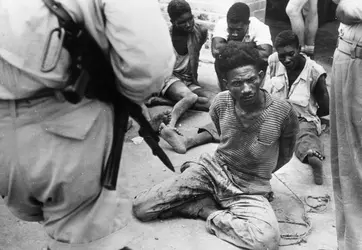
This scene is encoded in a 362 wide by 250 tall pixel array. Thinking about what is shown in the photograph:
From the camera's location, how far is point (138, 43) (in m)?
1.96

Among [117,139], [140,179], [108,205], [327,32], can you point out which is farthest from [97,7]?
[327,32]

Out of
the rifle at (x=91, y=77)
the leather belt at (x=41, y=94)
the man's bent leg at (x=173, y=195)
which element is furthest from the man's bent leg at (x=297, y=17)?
the leather belt at (x=41, y=94)

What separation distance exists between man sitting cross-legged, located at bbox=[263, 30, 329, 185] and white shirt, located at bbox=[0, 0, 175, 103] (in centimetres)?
328

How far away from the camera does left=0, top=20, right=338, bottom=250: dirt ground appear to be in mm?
3803

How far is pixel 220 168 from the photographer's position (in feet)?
13.4

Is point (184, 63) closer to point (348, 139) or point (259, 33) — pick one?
point (259, 33)

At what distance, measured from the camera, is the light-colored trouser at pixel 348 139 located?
3344 millimetres

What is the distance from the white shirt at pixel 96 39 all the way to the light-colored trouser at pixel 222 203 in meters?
1.93

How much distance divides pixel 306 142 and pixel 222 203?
1.29 m

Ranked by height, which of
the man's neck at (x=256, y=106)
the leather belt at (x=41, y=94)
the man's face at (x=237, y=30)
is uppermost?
the leather belt at (x=41, y=94)

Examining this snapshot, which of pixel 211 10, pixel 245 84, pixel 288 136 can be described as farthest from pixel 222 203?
pixel 211 10

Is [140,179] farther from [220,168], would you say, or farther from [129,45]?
[129,45]

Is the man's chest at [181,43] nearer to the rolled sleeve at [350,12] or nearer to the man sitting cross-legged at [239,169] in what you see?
the man sitting cross-legged at [239,169]

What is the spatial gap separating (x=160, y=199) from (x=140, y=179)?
68cm
